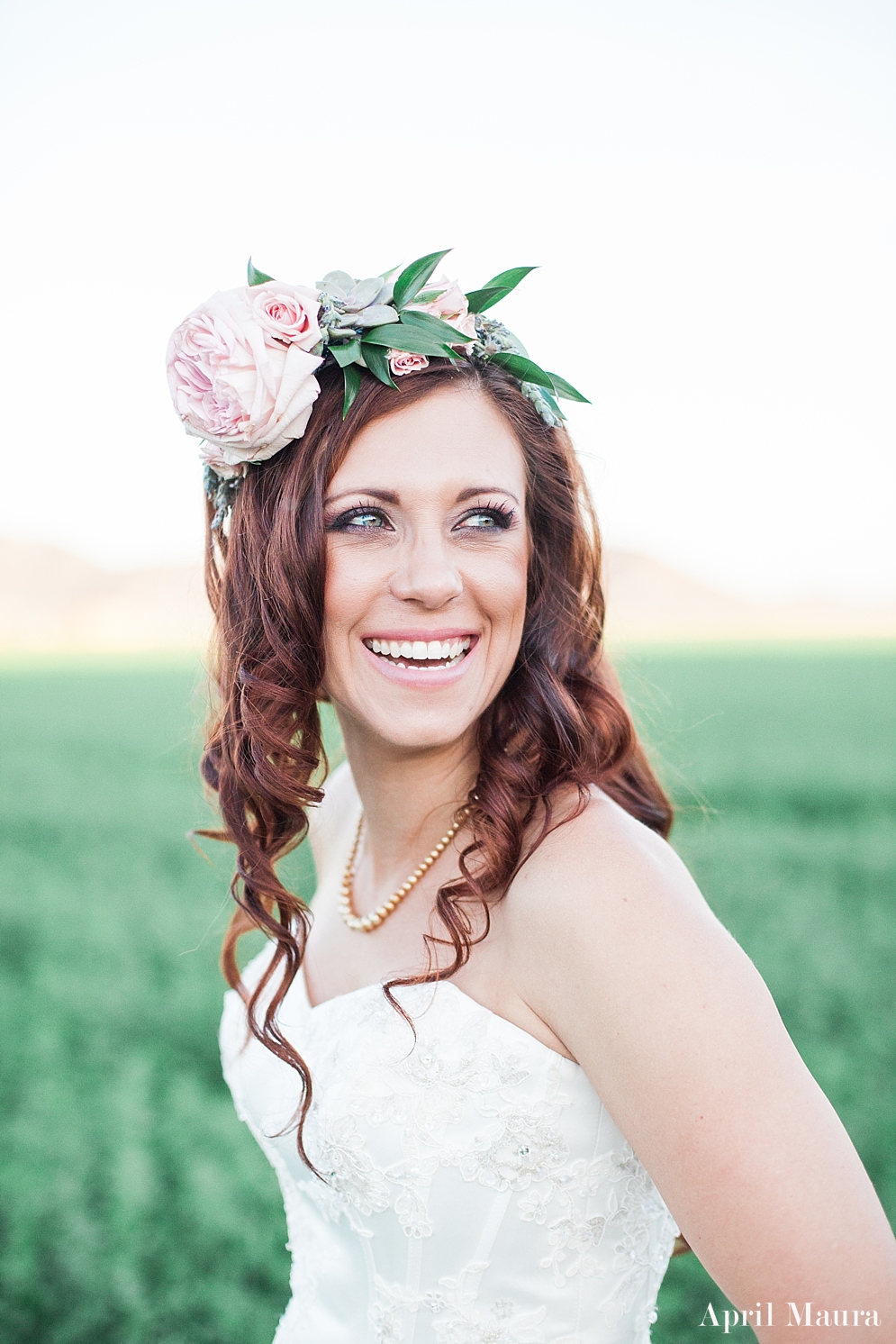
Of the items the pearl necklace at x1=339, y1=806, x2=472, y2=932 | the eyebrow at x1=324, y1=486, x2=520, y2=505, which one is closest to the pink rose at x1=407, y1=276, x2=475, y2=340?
the eyebrow at x1=324, y1=486, x2=520, y2=505

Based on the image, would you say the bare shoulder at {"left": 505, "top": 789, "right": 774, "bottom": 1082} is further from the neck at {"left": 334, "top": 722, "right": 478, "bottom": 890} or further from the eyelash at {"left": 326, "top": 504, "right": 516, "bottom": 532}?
the eyelash at {"left": 326, "top": 504, "right": 516, "bottom": 532}

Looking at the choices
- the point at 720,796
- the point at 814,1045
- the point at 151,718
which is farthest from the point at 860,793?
the point at 151,718

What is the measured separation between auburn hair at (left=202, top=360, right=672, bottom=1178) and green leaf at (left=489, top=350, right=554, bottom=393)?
37 millimetres

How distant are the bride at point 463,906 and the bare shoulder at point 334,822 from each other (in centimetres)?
26

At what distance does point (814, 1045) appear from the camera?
6625mm

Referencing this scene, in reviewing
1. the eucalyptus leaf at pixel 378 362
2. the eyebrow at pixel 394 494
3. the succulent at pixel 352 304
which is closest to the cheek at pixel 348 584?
the eyebrow at pixel 394 494

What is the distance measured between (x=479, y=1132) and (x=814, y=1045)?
5.17 metres

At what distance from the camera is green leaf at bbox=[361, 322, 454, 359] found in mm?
2447

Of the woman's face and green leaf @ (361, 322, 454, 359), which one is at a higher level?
green leaf @ (361, 322, 454, 359)

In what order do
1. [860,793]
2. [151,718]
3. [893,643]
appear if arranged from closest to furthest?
[860,793] → [151,718] → [893,643]

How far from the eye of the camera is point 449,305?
2.56 m

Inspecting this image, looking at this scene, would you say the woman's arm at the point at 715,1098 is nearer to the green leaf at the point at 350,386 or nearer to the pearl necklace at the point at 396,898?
the pearl necklace at the point at 396,898

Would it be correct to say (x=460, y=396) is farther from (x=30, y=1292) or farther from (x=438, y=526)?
(x=30, y=1292)

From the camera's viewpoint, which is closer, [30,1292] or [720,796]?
[30,1292]
